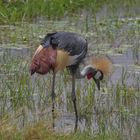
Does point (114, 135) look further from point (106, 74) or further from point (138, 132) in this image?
point (106, 74)

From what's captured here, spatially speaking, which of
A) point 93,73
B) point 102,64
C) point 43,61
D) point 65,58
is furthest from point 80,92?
Answer: point 43,61

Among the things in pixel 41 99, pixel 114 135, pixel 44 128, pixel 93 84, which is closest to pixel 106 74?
pixel 93 84

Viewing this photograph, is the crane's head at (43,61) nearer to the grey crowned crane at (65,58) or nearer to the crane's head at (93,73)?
the grey crowned crane at (65,58)

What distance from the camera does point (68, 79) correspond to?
927 cm

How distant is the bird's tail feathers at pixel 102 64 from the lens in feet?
27.9

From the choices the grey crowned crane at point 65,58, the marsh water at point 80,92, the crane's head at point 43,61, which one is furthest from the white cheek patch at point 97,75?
the crane's head at point 43,61

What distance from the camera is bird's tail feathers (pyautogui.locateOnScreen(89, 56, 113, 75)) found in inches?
335

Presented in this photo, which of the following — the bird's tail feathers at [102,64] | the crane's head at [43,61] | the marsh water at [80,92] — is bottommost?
the marsh water at [80,92]

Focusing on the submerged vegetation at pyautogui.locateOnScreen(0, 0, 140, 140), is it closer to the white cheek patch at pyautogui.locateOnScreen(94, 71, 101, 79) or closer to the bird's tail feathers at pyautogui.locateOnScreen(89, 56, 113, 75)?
the white cheek patch at pyautogui.locateOnScreen(94, 71, 101, 79)

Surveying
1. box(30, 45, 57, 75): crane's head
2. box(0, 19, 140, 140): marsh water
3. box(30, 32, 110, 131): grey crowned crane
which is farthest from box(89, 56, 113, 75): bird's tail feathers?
box(30, 45, 57, 75): crane's head

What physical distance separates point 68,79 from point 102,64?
2.94 feet

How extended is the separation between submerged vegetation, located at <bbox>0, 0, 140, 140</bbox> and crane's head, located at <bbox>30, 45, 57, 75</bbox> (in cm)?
44

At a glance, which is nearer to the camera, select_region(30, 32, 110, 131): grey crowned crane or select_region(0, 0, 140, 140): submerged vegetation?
select_region(0, 0, 140, 140): submerged vegetation

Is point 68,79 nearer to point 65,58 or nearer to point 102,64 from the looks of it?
point 102,64
